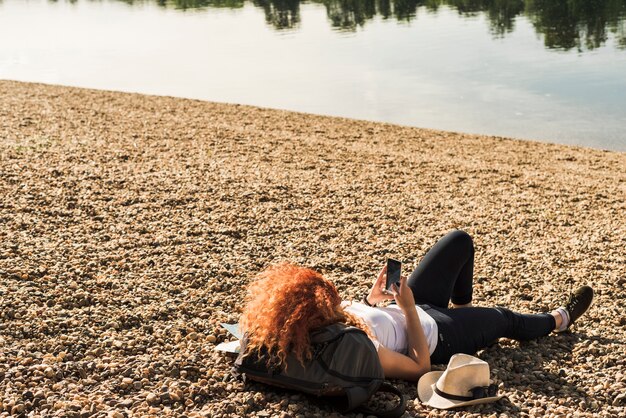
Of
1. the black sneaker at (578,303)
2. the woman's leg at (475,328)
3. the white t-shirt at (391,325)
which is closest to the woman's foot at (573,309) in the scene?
the black sneaker at (578,303)

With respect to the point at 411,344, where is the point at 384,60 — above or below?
below

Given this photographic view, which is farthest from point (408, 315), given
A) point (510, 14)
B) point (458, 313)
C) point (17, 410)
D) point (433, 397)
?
point (510, 14)

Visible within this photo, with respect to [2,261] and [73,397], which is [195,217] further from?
[73,397]

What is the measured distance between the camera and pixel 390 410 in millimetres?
4172

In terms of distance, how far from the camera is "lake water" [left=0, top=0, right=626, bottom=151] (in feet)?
57.0

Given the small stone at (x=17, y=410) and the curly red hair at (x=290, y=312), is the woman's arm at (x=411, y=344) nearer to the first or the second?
the curly red hair at (x=290, y=312)

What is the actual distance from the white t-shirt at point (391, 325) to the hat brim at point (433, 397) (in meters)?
0.24

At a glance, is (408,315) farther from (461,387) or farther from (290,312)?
(290,312)

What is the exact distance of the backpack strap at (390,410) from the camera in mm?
4156

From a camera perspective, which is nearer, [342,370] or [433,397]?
[342,370]

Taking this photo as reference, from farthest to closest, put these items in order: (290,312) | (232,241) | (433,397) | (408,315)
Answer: (232,241), (408,315), (433,397), (290,312)

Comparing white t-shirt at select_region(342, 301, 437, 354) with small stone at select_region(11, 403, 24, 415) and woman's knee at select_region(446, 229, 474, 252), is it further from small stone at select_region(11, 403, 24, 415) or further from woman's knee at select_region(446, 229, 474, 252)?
small stone at select_region(11, 403, 24, 415)

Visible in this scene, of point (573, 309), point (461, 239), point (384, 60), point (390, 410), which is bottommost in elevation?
point (384, 60)

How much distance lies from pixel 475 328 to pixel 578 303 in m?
1.03
